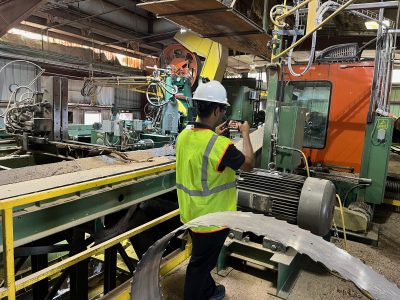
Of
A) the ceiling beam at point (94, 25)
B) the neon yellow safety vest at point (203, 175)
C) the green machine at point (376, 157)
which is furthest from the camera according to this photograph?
the ceiling beam at point (94, 25)

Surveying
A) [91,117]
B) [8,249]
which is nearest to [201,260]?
[8,249]

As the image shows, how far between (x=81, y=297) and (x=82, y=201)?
4.13 feet

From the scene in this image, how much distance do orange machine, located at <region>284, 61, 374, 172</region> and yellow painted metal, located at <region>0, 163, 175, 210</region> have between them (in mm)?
3241

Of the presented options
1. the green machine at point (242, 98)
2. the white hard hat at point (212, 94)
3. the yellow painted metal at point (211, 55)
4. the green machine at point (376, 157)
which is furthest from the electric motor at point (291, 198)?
the yellow painted metal at point (211, 55)

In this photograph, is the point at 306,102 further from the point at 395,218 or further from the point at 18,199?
the point at 18,199

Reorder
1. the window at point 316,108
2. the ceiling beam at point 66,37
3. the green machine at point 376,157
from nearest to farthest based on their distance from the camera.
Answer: the green machine at point 376,157 → the window at point 316,108 → the ceiling beam at point 66,37

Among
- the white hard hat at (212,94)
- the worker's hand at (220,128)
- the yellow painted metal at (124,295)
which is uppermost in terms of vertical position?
the white hard hat at (212,94)

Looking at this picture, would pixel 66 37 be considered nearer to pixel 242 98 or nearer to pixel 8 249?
pixel 242 98

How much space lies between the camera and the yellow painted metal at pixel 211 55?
20.0 feet

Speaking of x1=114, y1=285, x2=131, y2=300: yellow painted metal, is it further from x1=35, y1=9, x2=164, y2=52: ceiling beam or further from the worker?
x1=35, y1=9, x2=164, y2=52: ceiling beam

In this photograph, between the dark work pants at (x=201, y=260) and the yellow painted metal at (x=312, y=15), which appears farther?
the yellow painted metal at (x=312, y=15)

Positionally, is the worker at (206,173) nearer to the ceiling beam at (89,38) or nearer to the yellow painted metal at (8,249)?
the yellow painted metal at (8,249)

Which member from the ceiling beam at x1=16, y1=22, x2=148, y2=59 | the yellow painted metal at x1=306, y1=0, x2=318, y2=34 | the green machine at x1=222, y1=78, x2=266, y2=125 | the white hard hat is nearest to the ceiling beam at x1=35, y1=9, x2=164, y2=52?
the ceiling beam at x1=16, y1=22, x2=148, y2=59

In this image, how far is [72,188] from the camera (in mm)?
1809
